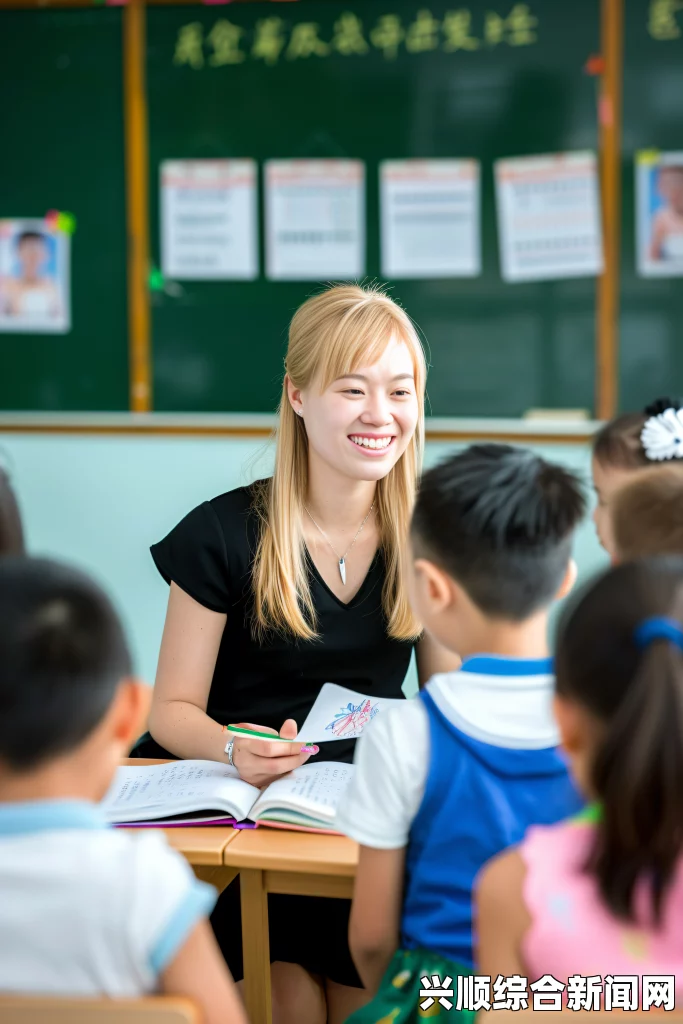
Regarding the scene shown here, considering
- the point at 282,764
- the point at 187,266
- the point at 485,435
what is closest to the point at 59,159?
the point at 187,266

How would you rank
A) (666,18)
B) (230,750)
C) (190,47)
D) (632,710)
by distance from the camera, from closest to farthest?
(632,710), (230,750), (666,18), (190,47)

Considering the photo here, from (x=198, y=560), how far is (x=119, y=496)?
1.80m

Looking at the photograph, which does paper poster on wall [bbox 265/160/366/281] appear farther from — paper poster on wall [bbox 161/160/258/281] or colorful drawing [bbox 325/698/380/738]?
colorful drawing [bbox 325/698/380/738]

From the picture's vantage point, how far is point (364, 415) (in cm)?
174

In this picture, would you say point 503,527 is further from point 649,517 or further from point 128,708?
point 128,708

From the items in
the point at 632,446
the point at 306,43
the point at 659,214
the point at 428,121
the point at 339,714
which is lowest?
the point at 339,714

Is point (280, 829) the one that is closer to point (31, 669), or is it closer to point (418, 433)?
point (31, 669)

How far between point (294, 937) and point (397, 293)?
87.1 inches

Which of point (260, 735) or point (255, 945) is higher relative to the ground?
point (260, 735)

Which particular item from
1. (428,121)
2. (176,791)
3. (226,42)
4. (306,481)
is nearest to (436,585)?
(176,791)

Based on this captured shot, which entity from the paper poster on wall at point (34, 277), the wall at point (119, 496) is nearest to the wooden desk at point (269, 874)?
the wall at point (119, 496)

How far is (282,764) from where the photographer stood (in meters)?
1.36

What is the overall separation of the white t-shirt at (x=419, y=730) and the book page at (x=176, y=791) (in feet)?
0.81

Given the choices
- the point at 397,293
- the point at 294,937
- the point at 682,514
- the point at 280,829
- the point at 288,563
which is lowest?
the point at 294,937
